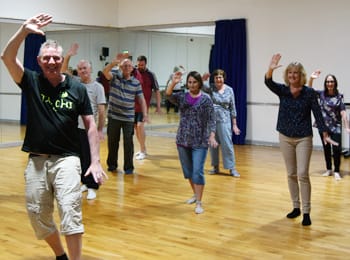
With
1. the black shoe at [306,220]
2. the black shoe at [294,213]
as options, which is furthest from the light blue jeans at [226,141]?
the black shoe at [306,220]

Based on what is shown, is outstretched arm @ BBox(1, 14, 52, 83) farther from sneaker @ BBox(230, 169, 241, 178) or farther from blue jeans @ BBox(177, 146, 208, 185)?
sneaker @ BBox(230, 169, 241, 178)

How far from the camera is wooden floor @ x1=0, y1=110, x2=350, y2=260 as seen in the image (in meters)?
4.26

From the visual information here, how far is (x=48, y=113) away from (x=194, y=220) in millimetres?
2254

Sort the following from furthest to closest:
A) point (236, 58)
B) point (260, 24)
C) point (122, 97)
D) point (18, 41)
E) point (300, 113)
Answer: point (236, 58) < point (260, 24) < point (122, 97) < point (300, 113) < point (18, 41)

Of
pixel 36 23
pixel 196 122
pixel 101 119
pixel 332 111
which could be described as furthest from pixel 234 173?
pixel 36 23

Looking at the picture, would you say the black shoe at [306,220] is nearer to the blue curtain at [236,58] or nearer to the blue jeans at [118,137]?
the blue jeans at [118,137]

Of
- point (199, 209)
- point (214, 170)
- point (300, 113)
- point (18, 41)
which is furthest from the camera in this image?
point (214, 170)

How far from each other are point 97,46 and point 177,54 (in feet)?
6.32

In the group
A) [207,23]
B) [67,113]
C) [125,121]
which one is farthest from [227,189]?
[207,23]

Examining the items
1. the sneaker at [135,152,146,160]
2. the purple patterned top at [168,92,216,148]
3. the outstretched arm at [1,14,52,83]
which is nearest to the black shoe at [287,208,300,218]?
the purple patterned top at [168,92,216,148]

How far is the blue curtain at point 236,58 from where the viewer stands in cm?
1086

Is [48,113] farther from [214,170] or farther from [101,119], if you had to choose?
[214,170]

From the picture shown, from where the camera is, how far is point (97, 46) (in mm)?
12797

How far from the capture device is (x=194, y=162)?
17.6ft
